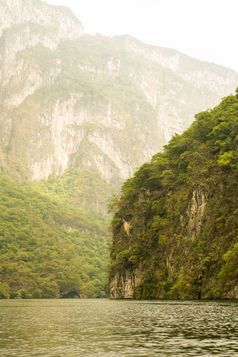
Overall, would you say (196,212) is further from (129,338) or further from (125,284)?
(129,338)

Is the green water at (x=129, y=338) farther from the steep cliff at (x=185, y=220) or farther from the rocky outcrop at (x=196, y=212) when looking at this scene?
the rocky outcrop at (x=196, y=212)

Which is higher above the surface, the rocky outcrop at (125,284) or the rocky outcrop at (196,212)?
the rocky outcrop at (196,212)

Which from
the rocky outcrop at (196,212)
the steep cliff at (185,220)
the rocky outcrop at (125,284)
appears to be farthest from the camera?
the rocky outcrop at (125,284)

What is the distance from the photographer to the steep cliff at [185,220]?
246 ft

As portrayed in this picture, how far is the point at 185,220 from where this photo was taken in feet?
284

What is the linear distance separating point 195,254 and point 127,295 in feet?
72.2

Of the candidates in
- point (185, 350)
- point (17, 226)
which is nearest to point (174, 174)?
point (185, 350)

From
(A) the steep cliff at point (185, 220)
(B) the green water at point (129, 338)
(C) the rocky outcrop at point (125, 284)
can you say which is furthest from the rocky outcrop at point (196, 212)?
(B) the green water at point (129, 338)

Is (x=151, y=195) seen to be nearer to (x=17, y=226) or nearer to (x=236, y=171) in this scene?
(x=236, y=171)

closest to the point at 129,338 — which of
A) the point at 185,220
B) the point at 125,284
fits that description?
the point at 185,220

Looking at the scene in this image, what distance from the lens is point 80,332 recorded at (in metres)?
31.9

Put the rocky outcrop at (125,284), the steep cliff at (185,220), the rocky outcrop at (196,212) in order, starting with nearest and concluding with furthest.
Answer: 1. the steep cliff at (185,220)
2. the rocky outcrop at (196,212)
3. the rocky outcrop at (125,284)

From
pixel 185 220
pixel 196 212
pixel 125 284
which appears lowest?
pixel 125 284

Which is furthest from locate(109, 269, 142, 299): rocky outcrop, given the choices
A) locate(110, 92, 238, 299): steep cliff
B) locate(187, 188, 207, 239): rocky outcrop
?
locate(187, 188, 207, 239): rocky outcrop
